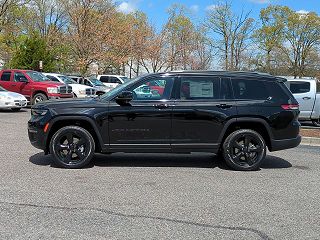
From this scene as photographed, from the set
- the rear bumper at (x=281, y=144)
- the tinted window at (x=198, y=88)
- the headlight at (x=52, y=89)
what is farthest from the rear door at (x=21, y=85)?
the rear bumper at (x=281, y=144)

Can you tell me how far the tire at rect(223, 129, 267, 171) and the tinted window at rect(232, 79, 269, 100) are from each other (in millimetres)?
647

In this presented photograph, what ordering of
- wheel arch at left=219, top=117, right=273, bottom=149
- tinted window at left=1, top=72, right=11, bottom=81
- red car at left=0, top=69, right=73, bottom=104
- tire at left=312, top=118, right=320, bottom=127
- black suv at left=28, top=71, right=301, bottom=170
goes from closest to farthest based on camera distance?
black suv at left=28, top=71, right=301, bottom=170
wheel arch at left=219, top=117, right=273, bottom=149
tire at left=312, top=118, right=320, bottom=127
red car at left=0, top=69, right=73, bottom=104
tinted window at left=1, top=72, right=11, bottom=81

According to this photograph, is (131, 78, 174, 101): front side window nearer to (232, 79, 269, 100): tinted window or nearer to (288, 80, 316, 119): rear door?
(232, 79, 269, 100): tinted window

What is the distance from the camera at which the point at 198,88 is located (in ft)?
21.7

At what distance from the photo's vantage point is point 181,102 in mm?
6496

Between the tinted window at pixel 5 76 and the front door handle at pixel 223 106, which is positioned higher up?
the tinted window at pixel 5 76

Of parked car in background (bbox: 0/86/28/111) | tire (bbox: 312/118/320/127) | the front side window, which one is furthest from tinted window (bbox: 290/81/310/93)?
parked car in background (bbox: 0/86/28/111)

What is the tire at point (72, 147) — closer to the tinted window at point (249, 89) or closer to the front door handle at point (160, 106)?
the front door handle at point (160, 106)

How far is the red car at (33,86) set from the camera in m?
16.3

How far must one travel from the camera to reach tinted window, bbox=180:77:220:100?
6570mm

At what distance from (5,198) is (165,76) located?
342 centimetres

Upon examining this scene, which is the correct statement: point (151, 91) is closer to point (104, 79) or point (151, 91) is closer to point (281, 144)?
point (281, 144)

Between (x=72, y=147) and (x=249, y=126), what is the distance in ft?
11.0

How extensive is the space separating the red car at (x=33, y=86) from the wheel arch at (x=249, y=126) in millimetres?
11389
